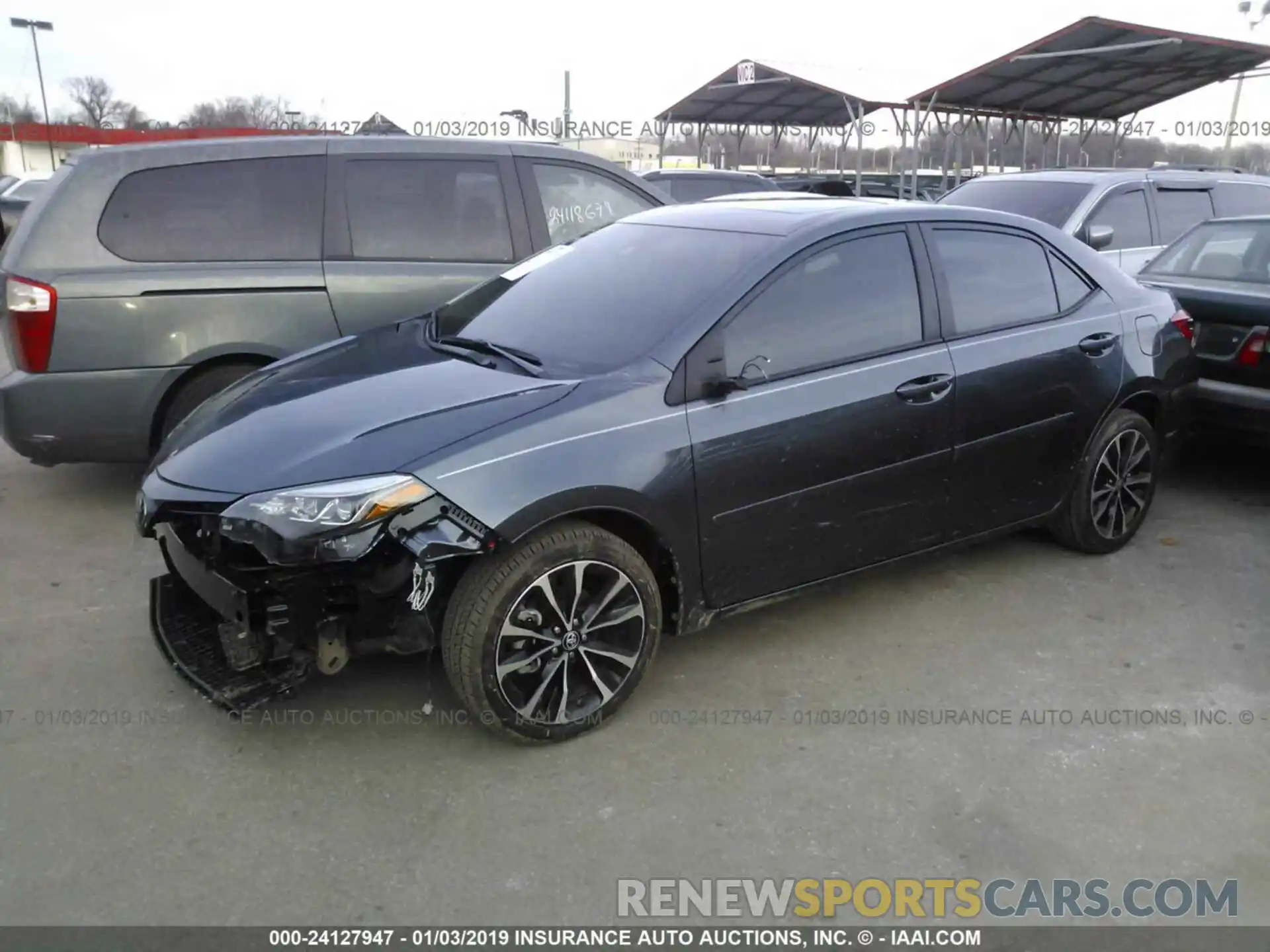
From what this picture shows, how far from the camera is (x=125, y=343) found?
16.3 ft

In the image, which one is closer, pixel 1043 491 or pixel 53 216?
pixel 1043 491

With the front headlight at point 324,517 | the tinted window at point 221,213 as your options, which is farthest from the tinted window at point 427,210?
the front headlight at point 324,517

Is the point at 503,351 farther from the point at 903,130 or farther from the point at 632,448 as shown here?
→ the point at 903,130

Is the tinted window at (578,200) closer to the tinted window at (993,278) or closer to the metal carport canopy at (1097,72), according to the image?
the tinted window at (993,278)

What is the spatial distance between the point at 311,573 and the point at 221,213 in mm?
3050

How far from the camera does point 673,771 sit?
3.17 meters

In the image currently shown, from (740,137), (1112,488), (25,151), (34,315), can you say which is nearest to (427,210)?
(34,315)

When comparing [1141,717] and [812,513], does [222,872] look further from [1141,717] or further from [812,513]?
[1141,717]

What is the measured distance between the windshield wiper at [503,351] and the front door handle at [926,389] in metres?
1.34

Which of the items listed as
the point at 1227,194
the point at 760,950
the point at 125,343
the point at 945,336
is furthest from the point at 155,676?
the point at 1227,194

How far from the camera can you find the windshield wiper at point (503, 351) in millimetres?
3566

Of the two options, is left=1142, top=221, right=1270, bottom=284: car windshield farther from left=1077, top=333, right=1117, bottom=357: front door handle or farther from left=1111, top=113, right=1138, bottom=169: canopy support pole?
left=1111, top=113, right=1138, bottom=169: canopy support pole

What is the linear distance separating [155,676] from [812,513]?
242cm

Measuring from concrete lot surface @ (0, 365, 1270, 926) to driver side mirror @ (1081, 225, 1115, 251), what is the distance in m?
4.12
